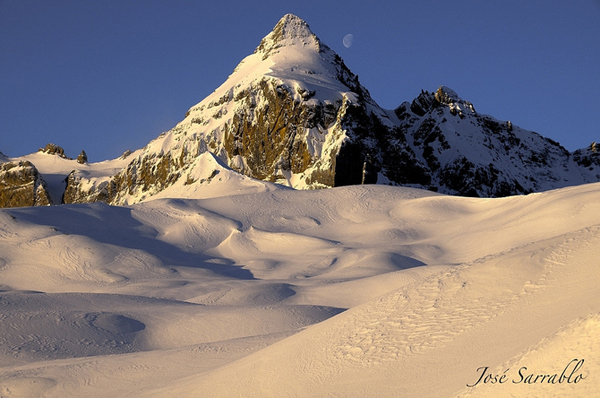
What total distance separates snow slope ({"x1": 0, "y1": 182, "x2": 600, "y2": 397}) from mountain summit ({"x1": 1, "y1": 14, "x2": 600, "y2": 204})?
1805 centimetres

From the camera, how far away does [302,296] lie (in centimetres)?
2367

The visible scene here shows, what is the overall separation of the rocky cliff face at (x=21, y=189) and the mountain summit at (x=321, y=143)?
21.3 feet

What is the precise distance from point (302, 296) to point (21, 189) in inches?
2869

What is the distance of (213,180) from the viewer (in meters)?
55.1

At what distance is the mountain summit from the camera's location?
6875 cm

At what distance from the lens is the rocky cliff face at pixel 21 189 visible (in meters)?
85.2

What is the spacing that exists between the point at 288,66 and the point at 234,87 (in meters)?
7.49

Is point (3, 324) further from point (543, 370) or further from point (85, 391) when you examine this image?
point (543, 370)

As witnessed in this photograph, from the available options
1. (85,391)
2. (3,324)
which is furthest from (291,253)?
(85,391)
